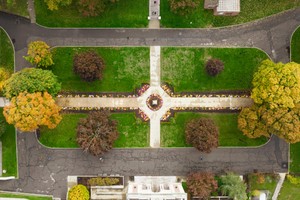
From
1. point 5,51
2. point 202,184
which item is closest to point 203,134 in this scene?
point 202,184

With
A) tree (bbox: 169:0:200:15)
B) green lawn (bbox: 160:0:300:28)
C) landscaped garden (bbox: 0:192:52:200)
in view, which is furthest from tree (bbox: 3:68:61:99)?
tree (bbox: 169:0:200:15)

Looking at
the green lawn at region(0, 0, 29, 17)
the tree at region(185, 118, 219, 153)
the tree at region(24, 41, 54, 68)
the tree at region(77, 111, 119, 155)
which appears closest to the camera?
the tree at region(77, 111, 119, 155)

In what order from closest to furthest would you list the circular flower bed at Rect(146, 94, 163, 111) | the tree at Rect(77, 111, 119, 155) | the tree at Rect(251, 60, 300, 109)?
the tree at Rect(251, 60, 300, 109) → the tree at Rect(77, 111, 119, 155) → the circular flower bed at Rect(146, 94, 163, 111)

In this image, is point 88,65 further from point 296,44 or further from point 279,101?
point 296,44

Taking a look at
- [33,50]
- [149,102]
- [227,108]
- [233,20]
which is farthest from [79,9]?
[227,108]

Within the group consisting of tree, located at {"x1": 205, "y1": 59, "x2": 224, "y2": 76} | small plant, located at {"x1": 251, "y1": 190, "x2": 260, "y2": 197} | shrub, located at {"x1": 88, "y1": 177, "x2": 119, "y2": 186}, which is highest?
tree, located at {"x1": 205, "y1": 59, "x2": 224, "y2": 76}

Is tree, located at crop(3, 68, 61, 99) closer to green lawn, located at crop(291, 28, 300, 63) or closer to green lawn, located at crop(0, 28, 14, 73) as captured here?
green lawn, located at crop(0, 28, 14, 73)
